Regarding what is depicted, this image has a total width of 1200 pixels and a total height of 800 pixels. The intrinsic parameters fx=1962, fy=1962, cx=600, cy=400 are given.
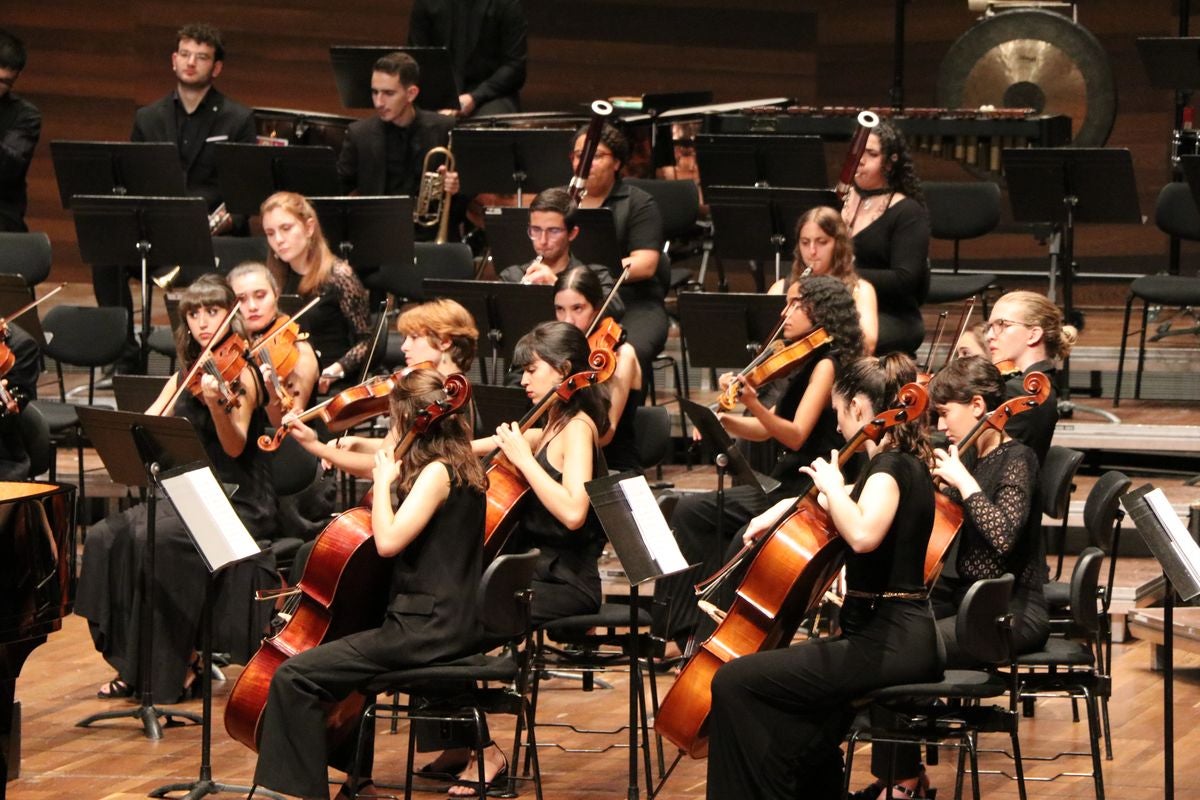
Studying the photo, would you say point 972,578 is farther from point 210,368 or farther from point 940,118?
point 940,118

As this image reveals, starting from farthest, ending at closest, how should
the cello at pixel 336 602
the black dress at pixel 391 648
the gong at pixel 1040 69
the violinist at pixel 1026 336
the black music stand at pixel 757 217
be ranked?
the gong at pixel 1040 69, the black music stand at pixel 757 217, the violinist at pixel 1026 336, the cello at pixel 336 602, the black dress at pixel 391 648

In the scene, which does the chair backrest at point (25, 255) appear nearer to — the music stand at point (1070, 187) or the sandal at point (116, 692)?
the sandal at point (116, 692)

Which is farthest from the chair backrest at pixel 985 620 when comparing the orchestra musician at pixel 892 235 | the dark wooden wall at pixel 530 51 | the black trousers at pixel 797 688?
the dark wooden wall at pixel 530 51

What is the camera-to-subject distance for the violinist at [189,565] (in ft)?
19.2

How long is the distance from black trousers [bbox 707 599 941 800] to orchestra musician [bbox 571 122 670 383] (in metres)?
2.62

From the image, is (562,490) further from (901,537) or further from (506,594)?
(901,537)

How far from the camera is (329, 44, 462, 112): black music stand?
8344mm

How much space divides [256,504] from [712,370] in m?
2.64

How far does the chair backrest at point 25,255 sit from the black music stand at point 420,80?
1529mm

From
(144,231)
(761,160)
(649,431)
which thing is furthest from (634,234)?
(144,231)

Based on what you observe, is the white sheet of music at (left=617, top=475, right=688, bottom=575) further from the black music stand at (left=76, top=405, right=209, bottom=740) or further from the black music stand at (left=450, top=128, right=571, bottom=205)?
the black music stand at (left=450, top=128, right=571, bottom=205)

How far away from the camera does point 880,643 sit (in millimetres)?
4395

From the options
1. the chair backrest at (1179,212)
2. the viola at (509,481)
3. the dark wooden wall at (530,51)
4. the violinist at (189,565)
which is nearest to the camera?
the viola at (509,481)

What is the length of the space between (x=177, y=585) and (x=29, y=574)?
1.60 meters
